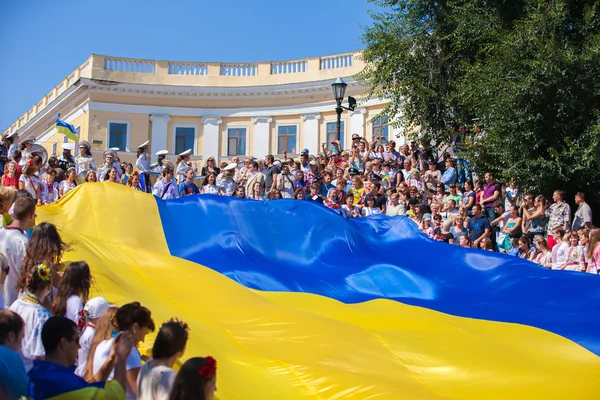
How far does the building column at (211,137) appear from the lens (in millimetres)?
38125

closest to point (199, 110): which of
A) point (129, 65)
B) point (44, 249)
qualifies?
point (129, 65)

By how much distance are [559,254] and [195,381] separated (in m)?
9.77

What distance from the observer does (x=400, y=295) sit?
10750mm

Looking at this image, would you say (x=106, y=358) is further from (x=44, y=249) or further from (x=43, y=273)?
(x=44, y=249)

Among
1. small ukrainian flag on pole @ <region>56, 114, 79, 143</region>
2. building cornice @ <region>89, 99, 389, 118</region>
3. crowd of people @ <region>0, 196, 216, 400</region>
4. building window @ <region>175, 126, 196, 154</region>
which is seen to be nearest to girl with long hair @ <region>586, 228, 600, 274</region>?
crowd of people @ <region>0, 196, 216, 400</region>

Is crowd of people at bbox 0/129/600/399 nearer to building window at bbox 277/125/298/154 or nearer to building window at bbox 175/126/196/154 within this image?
building window at bbox 277/125/298/154

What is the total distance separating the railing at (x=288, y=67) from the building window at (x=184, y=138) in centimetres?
496

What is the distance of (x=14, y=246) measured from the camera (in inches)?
263

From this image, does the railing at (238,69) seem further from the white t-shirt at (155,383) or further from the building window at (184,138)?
the white t-shirt at (155,383)

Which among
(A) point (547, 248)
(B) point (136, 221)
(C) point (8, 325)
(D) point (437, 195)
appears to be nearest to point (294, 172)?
(D) point (437, 195)

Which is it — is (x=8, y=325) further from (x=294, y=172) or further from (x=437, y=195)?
(x=294, y=172)

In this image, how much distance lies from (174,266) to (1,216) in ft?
7.56

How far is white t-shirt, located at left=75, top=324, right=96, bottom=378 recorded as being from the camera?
18.6 ft

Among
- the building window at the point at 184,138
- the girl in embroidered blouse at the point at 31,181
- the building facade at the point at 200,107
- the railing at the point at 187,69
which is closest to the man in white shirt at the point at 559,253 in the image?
the girl in embroidered blouse at the point at 31,181
